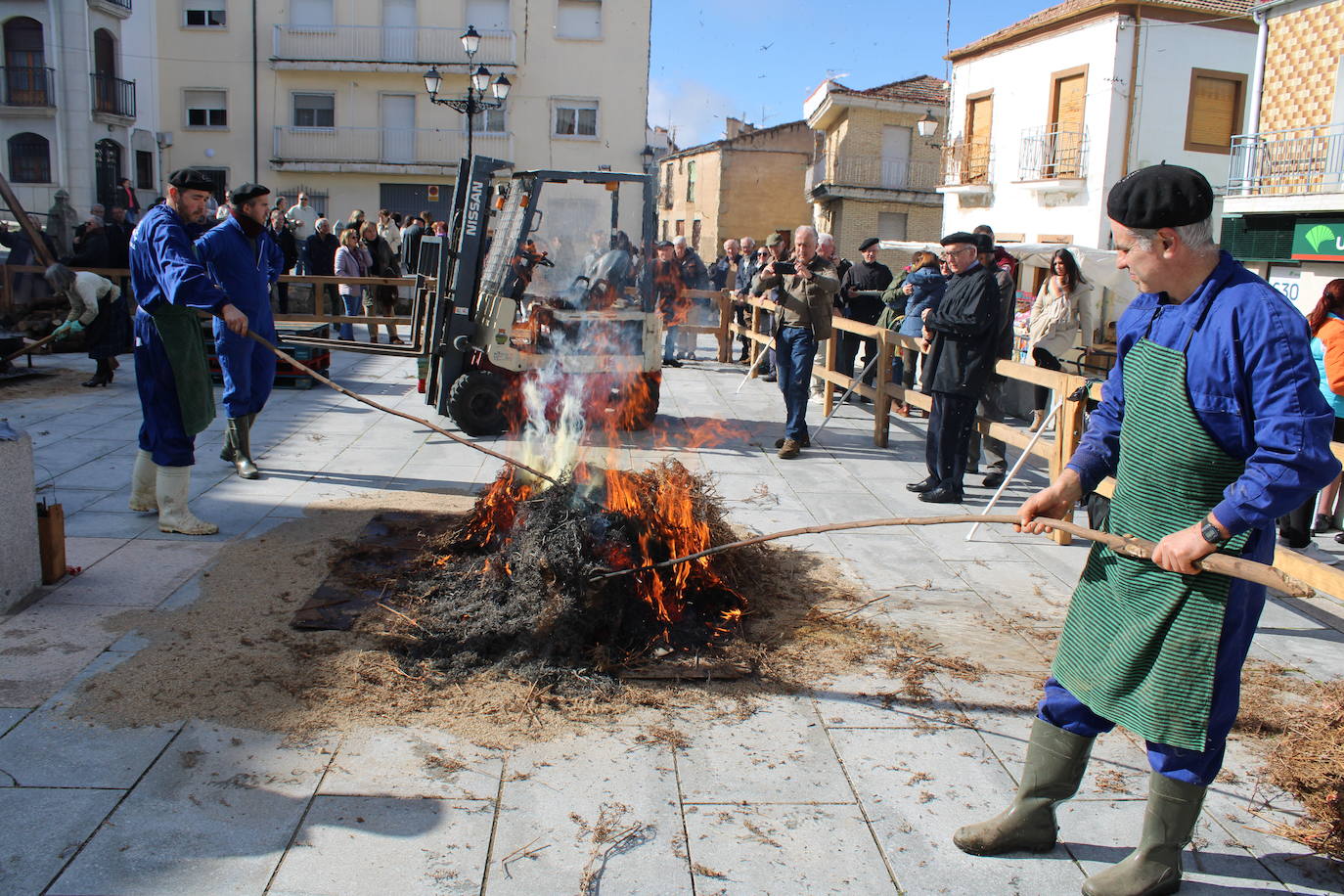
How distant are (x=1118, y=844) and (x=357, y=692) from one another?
8.73ft

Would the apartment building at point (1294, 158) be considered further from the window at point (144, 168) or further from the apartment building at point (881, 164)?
the window at point (144, 168)

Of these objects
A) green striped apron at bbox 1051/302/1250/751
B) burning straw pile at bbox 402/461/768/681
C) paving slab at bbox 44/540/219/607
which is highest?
green striped apron at bbox 1051/302/1250/751

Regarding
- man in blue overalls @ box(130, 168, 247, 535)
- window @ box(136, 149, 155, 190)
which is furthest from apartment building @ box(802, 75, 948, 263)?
man in blue overalls @ box(130, 168, 247, 535)

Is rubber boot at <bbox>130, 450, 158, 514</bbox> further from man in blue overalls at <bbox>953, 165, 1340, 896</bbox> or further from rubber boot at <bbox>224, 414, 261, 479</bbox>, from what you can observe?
man in blue overalls at <bbox>953, 165, 1340, 896</bbox>

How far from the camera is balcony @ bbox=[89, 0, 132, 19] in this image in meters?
29.8

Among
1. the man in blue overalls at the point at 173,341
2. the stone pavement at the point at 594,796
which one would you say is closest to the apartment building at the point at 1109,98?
the stone pavement at the point at 594,796

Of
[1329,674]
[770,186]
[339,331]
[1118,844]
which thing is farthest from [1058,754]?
[770,186]

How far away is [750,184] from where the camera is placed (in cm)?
4475

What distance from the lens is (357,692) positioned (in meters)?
3.84

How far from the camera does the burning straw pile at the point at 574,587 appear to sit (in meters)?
4.16

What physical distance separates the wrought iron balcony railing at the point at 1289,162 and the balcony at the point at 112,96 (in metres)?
29.6

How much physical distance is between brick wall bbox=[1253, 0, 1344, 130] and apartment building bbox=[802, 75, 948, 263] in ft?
55.3

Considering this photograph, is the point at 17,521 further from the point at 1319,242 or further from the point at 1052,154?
the point at 1052,154

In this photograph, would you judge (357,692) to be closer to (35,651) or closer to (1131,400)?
(35,651)
